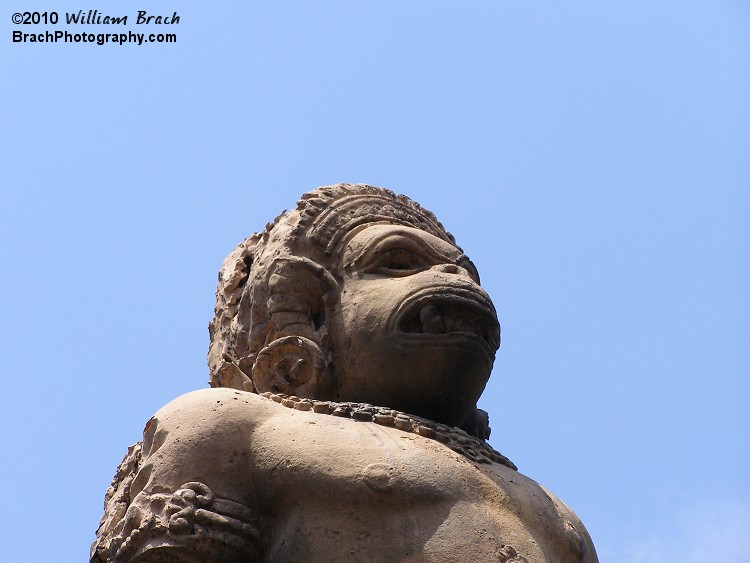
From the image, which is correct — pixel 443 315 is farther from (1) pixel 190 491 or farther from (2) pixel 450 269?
(1) pixel 190 491

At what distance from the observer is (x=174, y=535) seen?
247 inches

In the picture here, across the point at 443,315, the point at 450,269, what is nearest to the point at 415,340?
the point at 443,315

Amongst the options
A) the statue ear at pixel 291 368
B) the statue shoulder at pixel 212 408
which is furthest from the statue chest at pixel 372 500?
the statue ear at pixel 291 368

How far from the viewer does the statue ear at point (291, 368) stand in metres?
7.45

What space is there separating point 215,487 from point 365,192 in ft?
7.27

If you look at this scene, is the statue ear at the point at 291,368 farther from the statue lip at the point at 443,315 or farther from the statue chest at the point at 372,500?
the statue chest at the point at 372,500

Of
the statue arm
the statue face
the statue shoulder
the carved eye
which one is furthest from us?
the carved eye

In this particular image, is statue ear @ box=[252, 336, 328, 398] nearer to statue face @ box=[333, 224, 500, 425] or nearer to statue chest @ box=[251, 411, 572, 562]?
statue face @ box=[333, 224, 500, 425]

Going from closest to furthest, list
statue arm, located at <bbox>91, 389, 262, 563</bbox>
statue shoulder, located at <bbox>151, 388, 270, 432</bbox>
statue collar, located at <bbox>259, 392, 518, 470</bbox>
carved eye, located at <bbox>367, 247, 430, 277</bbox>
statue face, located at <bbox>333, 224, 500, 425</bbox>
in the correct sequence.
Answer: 1. statue arm, located at <bbox>91, 389, 262, 563</bbox>
2. statue shoulder, located at <bbox>151, 388, 270, 432</bbox>
3. statue collar, located at <bbox>259, 392, 518, 470</bbox>
4. statue face, located at <bbox>333, 224, 500, 425</bbox>
5. carved eye, located at <bbox>367, 247, 430, 277</bbox>

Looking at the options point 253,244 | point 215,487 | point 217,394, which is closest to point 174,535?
point 215,487

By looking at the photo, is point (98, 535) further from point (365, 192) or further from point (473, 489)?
point (365, 192)

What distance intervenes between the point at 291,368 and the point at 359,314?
1.44ft

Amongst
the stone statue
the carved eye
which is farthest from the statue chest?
the carved eye

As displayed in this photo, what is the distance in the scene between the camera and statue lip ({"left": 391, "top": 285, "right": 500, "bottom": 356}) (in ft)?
23.9
